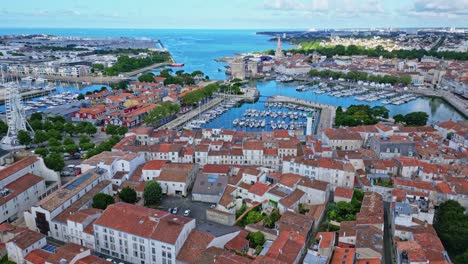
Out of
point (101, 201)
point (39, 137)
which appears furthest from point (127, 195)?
point (39, 137)

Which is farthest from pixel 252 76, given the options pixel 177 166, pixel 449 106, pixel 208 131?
pixel 177 166

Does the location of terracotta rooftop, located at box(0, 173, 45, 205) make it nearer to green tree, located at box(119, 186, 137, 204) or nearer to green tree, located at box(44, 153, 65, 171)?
green tree, located at box(44, 153, 65, 171)

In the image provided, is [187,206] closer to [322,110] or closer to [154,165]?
[154,165]

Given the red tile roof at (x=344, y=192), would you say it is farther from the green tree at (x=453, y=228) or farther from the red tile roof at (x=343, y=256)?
the red tile roof at (x=343, y=256)

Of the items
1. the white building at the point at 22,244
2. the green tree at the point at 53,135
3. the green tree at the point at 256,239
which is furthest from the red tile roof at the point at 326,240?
the green tree at the point at 53,135

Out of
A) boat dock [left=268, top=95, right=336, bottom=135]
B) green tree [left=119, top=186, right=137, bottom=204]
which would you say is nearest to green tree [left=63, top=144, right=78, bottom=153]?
green tree [left=119, top=186, right=137, bottom=204]

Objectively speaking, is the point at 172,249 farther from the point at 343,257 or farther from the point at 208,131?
the point at 208,131

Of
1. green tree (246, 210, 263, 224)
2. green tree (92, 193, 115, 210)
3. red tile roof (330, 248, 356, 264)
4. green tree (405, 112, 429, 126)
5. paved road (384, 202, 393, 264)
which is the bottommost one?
paved road (384, 202, 393, 264)
